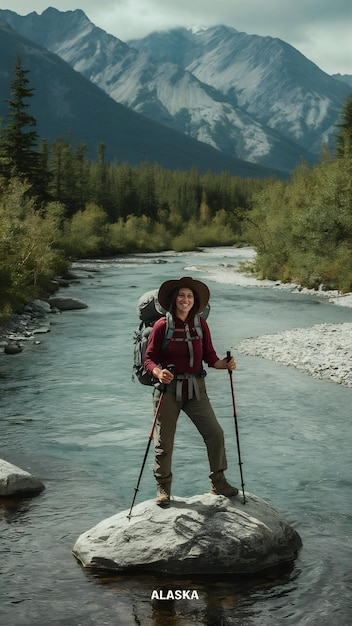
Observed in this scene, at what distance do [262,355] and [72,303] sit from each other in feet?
52.0

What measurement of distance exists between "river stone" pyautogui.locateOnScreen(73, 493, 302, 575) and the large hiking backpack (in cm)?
162

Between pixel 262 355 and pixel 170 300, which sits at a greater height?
pixel 170 300

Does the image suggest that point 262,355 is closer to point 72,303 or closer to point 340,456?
point 340,456

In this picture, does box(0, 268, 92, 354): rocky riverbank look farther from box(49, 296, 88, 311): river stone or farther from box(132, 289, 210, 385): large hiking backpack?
box(132, 289, 210, 385): large hiking backpack

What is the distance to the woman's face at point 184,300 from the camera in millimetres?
8211

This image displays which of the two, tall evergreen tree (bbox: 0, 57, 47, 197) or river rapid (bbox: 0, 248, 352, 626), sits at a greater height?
tall evergreen tree (bbox: 0, 57, 47, 197)

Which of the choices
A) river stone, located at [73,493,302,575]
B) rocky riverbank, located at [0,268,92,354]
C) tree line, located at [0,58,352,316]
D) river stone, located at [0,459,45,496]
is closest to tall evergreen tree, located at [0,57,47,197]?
tree line, located at [0,58,352,316]

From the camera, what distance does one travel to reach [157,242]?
11581 centimetres

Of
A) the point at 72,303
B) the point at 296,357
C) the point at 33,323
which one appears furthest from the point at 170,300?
the point at 72,303

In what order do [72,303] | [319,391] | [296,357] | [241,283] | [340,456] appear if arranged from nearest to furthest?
[340,456] < [319,391] < [296,357] < [72,303] < [241,283]

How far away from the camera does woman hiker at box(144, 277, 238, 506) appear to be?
825 centimetres

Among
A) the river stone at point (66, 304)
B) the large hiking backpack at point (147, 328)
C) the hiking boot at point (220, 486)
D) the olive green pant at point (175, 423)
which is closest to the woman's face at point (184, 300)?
the large hiking backpack at point (147, 328)

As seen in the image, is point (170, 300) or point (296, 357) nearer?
point (170, 300)

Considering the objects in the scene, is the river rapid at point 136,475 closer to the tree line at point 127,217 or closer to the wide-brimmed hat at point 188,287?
the wide-brimmed hat at point 188,287
